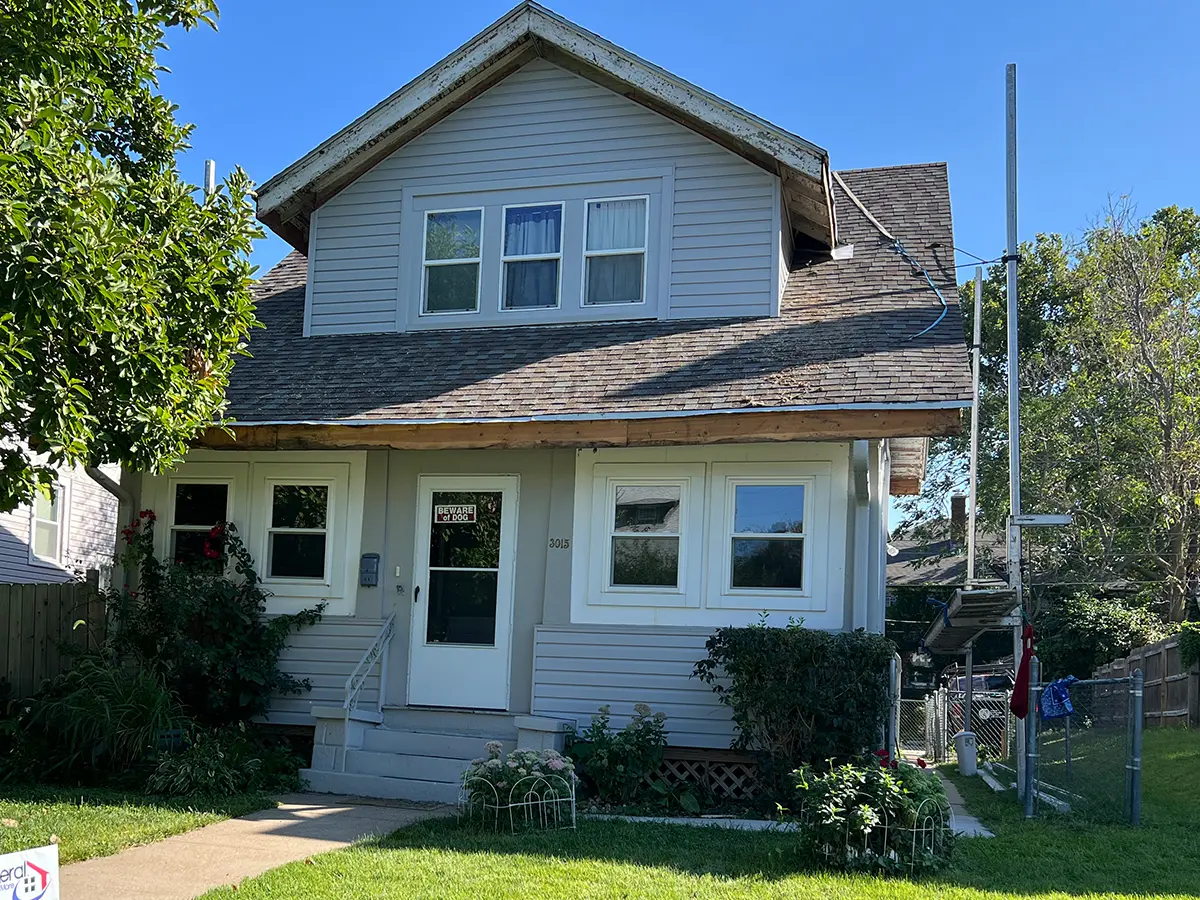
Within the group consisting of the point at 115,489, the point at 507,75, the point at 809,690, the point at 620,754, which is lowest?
the point at 620,754

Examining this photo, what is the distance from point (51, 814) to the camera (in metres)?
8.30

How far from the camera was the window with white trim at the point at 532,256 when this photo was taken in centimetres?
1224

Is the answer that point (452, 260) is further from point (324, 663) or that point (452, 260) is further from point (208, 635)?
point (208, 635)

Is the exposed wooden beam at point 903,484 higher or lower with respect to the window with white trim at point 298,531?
higher

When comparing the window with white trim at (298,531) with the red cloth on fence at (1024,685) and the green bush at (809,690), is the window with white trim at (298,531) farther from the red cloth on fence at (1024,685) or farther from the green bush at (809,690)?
A: the red cloth on fence at (1024,685)

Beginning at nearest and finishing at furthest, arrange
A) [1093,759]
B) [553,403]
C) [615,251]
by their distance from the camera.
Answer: [1093,759] < [553,403] < [615,251]

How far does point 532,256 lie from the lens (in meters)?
12.3

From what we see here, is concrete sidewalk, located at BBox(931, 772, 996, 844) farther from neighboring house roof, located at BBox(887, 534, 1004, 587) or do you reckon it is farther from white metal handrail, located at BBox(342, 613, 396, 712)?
neighboring house roof, located at BBox(887, 534, 1004, 587)

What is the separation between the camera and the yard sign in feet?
14.6

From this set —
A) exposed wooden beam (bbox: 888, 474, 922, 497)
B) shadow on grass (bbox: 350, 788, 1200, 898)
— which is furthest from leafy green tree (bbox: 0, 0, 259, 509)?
exposed wooden beam (bbox: 888, 474, 922, 497)

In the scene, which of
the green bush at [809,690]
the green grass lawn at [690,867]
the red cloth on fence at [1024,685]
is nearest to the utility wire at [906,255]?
the red cloth on fence at [1024,685]

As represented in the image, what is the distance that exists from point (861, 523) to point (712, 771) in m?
2.49

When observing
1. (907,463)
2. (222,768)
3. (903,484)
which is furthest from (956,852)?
(903,484)

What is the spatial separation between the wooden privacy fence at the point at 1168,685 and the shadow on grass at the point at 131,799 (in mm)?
11767
